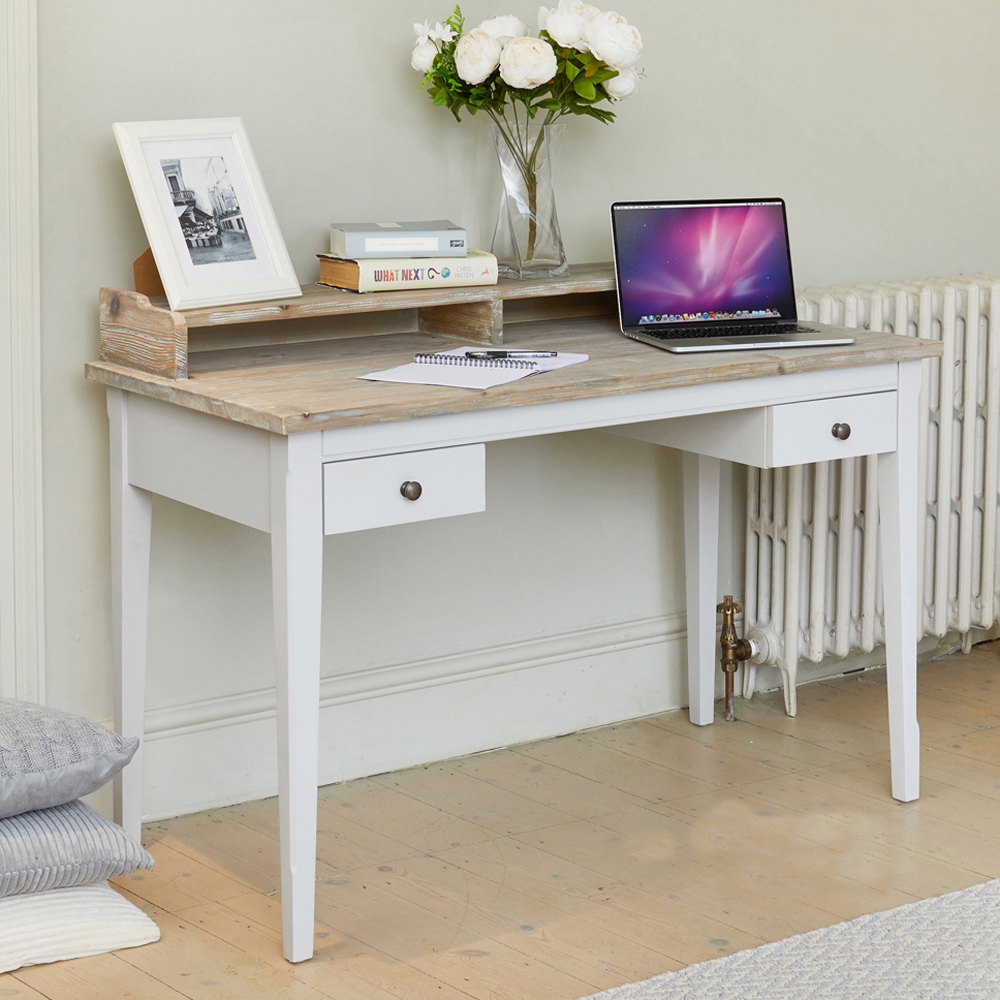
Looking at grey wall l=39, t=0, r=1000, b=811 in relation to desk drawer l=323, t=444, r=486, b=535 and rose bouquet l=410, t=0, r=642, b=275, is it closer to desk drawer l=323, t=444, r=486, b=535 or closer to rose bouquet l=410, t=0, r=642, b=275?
rose bouquet l=410, t=0, r=642, b=275

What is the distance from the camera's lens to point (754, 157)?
2.70 m

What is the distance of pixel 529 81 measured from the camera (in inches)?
83.7

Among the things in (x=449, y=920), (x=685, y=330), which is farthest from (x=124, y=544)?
(x=685, y=330)

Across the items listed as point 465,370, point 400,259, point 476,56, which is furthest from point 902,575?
point 476,56

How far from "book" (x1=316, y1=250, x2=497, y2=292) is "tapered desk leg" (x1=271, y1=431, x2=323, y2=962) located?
1.48ft

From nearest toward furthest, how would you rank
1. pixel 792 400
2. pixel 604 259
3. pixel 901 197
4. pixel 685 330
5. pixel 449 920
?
pixel 449 920 < pixel 792 400 < pixel 685 330 < pixel 604 259 < pixel 901 197

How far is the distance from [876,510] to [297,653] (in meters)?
1.32

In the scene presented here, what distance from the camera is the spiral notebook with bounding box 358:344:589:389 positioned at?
1.86 meters

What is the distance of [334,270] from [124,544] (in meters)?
0.50

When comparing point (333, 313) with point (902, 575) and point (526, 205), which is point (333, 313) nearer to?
point (526, 205)

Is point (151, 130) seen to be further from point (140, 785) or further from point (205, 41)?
point (140, 785)

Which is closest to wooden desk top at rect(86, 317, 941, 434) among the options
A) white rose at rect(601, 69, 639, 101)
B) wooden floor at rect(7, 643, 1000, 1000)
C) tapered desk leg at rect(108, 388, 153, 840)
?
tapered desk leg at rect(108, 388, 153, 840)

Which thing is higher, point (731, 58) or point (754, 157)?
point (731, 58)

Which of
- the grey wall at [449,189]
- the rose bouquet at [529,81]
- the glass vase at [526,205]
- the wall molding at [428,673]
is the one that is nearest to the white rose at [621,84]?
the rose bouquet at [529,81]
